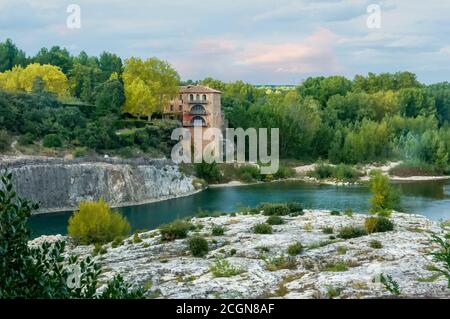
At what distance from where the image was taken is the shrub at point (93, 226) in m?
26.1

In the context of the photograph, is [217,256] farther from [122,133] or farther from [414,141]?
[414,141]

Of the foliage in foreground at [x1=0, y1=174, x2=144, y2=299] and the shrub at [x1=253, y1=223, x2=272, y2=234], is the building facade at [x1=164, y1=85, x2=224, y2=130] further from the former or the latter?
the foliage in foreground at [x1=0, y1=174, x2=144, y2=299]

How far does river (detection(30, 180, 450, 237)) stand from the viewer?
36.2m

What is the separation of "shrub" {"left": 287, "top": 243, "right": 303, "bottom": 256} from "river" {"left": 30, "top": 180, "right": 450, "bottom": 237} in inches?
602

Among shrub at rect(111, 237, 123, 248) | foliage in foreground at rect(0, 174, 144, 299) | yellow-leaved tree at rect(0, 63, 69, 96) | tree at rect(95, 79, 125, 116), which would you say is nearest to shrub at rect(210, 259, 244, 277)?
shrub at rect(111, 237, 123, 248)

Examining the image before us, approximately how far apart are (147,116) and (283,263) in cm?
4359

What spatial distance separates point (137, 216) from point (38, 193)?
795cm

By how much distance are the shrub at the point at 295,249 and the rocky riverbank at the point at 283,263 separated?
176mm

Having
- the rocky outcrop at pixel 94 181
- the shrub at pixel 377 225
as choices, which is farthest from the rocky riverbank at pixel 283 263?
the rocky outcrop at pixel 94 181

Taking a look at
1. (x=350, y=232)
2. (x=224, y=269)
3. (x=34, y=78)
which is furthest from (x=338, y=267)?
(x=34, y=78)

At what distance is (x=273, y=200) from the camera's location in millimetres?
42656

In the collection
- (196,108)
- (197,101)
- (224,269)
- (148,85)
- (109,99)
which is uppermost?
(148,85)

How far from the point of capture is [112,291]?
17.6 ft

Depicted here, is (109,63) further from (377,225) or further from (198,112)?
(377,225)
